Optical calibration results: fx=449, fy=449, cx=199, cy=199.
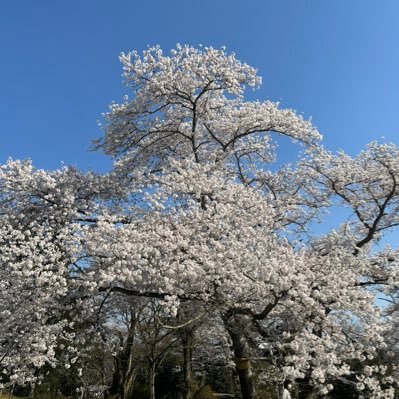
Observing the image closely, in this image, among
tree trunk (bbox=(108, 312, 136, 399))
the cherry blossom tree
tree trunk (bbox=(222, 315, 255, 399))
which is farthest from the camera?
tree trunk (bbox=(108, 312, 136, 399))

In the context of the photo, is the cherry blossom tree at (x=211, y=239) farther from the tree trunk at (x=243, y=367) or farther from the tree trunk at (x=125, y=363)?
the tree trunk at (x=125, y=363)

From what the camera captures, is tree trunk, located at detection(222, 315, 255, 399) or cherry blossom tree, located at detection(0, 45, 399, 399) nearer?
cherry blossom tree, located at detection(0, 45, 399, 399)

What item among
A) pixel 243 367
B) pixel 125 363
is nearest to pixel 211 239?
pixel 243 367

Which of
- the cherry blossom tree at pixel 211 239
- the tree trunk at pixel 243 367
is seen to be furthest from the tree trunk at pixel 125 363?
the tree trunk at pixel 243 367

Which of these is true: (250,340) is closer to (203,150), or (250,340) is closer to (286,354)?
(286,354)

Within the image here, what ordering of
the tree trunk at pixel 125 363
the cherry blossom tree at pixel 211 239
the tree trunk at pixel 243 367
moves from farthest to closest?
the tree trunk at pixel 125 363 → the tree trunk at pixel 243 367 → the cherry blossom tree at pixel 211 239

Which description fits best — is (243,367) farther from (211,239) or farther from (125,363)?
(125,363)

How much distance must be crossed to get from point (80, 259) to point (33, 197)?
140 inches

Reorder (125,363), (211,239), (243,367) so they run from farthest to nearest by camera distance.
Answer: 1. (125,363)
2. (243,367)
3. (211,239)

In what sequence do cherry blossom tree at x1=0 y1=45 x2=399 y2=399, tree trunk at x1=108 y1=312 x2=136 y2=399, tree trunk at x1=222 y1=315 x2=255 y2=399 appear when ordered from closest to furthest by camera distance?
1. cherry blossom tree at x1=0 y1=45 x2=399 y2=399
2. tree trunk at x1=222 y1=315 x2=255 y2=399
3. tree trunk at x1=108 y1=312 x2=136 y2=399

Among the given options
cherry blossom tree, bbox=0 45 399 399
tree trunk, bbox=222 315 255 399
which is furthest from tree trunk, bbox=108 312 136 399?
tree trunk, bbox=222 315 255 399

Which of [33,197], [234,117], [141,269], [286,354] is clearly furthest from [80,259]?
[234,117]

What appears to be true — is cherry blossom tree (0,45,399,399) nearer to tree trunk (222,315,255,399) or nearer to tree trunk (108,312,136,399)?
tree trunk (222,315,255,399)

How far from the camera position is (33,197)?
39.6 feet
